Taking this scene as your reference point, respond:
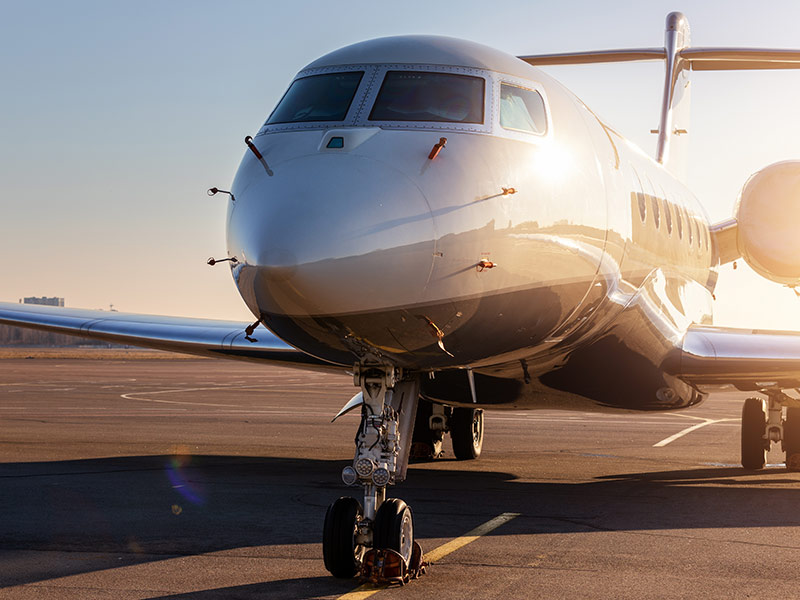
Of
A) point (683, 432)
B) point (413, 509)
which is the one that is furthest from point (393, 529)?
point (683, 432)

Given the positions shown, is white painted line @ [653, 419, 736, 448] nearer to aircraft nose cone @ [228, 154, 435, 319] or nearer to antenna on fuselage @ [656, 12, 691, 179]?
antenna on fuselage @ [656, 12, 691, 179]

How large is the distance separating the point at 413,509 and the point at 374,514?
3009 millimetres

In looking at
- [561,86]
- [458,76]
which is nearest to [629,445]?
[561,86]

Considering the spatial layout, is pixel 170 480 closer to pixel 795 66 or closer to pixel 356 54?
pixel 356 54

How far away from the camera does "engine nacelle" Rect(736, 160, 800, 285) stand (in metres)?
15.2

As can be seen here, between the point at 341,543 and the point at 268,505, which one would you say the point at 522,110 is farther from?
the point at 268,505

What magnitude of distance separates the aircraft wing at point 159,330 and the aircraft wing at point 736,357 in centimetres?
453

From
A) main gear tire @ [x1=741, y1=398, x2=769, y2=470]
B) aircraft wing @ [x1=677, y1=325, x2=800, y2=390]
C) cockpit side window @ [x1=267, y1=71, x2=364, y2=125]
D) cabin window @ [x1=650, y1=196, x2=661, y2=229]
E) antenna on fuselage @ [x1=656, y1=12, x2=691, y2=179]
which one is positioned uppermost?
antenna on fuselage @ [x1=656, y1=12, x2=691, y2=179]

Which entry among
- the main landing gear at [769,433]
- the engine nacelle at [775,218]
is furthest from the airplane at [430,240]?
the engine nacelle at [775,218]

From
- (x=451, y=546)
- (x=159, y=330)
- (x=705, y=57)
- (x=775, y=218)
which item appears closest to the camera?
(x=451, y=546)

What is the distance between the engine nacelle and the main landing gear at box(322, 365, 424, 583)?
32.2ft

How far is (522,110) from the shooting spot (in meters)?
7.73

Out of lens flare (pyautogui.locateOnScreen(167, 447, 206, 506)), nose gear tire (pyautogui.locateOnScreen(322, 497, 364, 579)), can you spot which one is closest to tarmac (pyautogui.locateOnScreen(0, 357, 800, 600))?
lens flare (pyautogui.locateOnScreen(167, 447, 206, 506))

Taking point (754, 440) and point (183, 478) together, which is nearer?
point (183, 478)
